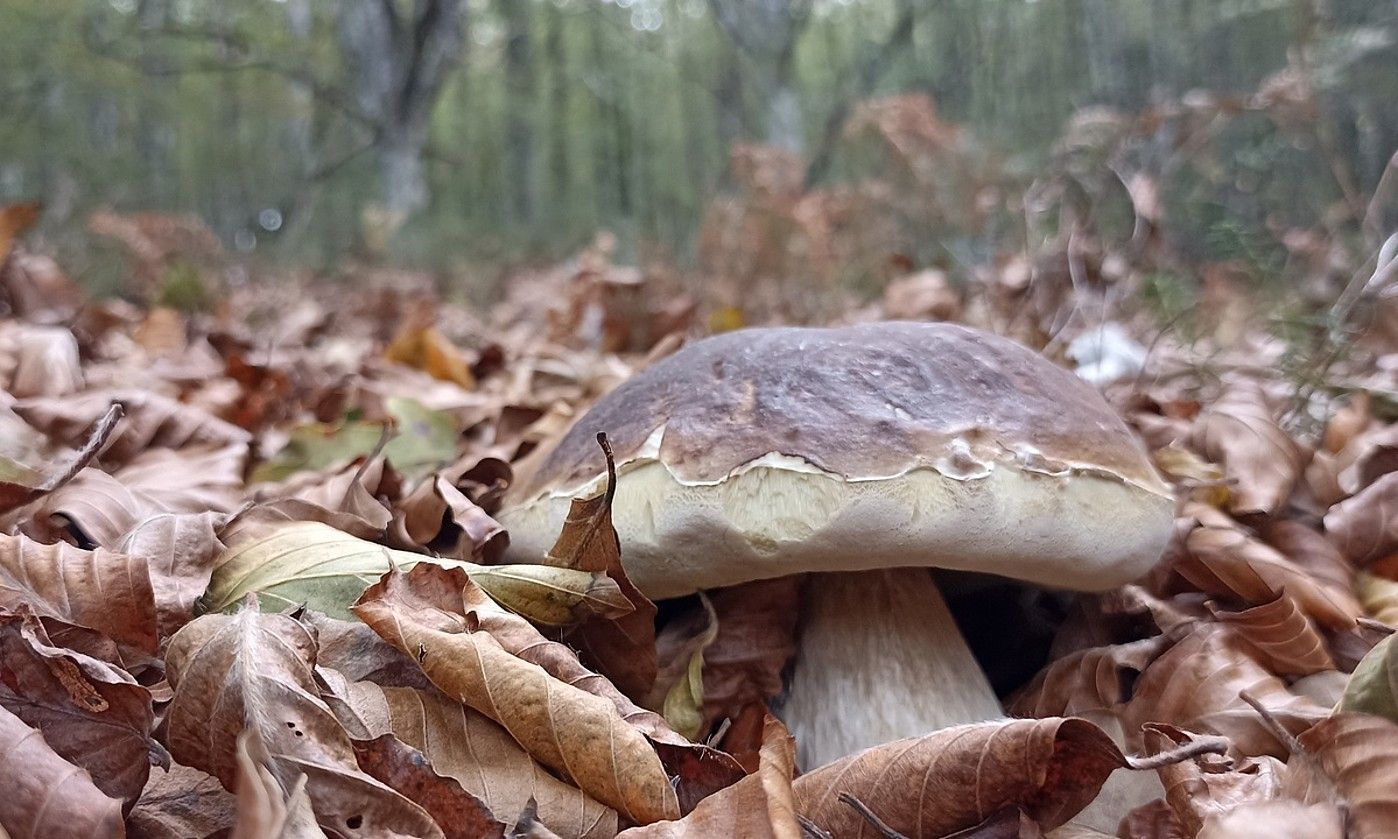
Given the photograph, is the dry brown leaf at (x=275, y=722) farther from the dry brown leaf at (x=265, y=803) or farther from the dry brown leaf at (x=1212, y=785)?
the dry brown leaf at (x=1212, y=785)

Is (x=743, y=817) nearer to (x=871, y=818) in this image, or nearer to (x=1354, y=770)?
(x=871, y=818)

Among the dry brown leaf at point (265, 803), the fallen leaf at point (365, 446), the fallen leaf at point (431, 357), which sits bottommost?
the fallen leaf at point (431, 357)

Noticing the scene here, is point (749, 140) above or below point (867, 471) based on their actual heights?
above

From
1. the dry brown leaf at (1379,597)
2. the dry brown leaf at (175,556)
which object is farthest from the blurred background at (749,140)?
the dry brown leaf at (175,556)

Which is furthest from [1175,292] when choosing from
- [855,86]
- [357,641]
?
[855,86]

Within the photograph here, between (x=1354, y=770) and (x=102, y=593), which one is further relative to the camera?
(x=102, y=593)

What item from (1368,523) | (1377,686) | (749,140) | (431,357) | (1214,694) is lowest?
(431,357)

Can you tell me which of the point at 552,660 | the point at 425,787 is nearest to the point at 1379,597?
the point at 552,660
